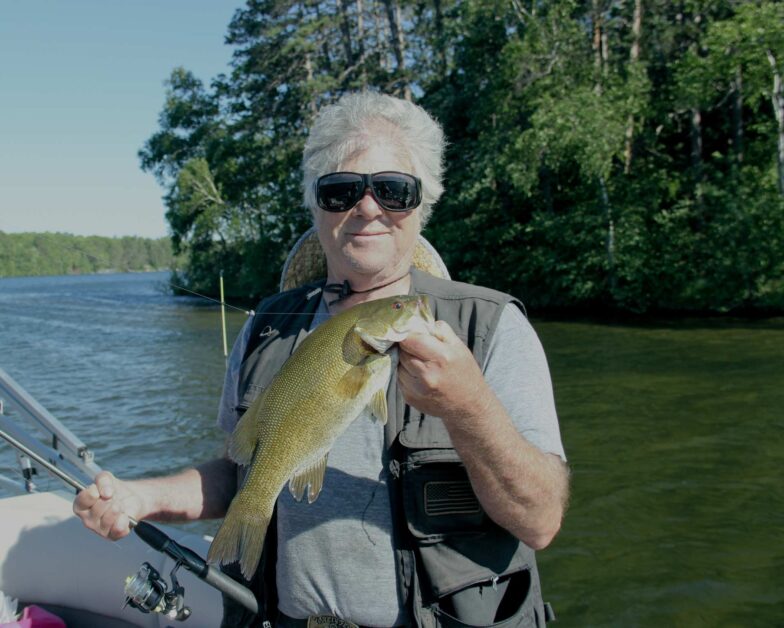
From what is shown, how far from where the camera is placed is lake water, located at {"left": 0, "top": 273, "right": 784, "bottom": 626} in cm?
611

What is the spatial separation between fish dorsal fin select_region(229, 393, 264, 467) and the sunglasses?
2.29 ft

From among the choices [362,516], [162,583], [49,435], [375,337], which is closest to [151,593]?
[162,583]

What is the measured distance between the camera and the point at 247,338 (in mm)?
2588

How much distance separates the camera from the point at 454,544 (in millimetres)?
2143

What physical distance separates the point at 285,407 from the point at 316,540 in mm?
456

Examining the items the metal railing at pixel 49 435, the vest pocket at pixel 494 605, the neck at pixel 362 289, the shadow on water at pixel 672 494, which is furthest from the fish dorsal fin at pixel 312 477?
the shadow on water at pixel 672 494

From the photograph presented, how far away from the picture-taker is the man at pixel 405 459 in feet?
6.29

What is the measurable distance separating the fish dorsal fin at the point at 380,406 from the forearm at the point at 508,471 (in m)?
0.25

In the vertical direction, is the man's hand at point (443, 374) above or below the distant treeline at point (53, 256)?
below

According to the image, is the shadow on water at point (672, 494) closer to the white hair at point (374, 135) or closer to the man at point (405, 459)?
Result: the man at point (405, 459)

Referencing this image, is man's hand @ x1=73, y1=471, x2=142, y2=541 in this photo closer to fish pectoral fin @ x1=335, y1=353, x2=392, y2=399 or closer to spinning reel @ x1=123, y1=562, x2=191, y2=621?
spinning reel @ x1=123, y1=562, x2=191, y2=621

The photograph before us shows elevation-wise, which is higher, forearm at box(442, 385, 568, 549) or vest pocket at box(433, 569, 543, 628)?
forearm at box(442, 385, 568, 549)

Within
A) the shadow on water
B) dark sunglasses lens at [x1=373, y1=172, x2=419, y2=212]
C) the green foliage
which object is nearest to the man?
dark sunglasses lens at [x1=373, y1=172, x2=419, y2=212]

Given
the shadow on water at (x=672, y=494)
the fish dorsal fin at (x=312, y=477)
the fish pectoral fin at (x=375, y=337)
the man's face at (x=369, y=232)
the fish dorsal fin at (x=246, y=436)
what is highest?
the man's face at (x=369, y=232)
